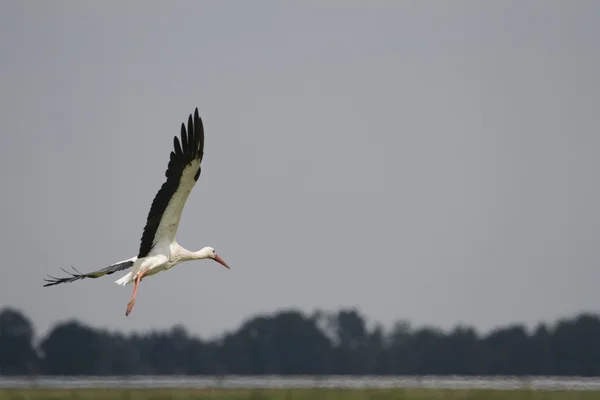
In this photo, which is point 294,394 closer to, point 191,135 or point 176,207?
point 176,207

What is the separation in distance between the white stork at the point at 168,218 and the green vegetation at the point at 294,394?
10.1 m

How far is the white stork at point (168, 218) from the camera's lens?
872 inches

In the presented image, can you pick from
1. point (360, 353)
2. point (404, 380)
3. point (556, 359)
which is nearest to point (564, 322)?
point (556, 359)

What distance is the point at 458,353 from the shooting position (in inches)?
2216

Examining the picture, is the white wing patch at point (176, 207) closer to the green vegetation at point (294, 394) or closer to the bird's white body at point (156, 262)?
the bird's white body at point (156, 262)

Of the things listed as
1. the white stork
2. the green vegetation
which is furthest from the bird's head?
the green vegetation

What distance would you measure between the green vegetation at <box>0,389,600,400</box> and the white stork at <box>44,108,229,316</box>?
1011 cm

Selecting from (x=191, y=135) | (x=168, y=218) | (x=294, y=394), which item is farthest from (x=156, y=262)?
(x=294, y=394)

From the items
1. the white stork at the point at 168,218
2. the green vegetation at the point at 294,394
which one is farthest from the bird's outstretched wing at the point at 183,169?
the green vegetation at the point at 294,394

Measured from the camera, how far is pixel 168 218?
22.7 m

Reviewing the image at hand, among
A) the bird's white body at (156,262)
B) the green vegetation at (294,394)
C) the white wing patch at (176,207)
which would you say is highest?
the white wing patch at (176,207)

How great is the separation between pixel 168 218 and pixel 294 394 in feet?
41.2

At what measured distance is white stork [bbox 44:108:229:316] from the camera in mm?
22156

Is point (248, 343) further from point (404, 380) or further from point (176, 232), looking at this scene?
point (176, 232)
